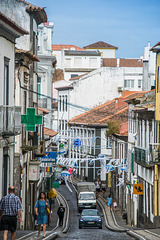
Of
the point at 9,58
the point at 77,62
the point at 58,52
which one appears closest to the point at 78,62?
the point at 77,62

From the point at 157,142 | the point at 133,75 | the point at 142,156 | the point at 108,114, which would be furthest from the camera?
the point at 133,75

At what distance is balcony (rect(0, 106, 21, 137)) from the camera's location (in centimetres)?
1711

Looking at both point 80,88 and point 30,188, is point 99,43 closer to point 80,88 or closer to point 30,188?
point 80,88

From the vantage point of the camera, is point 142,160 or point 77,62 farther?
point 77,62

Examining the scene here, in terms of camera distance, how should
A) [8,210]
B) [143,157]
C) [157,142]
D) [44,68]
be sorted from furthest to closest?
[44,68] → [143,157] → [157,142] → [8,210]

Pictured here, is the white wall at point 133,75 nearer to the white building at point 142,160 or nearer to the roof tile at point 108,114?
the roof tile at point 108,114

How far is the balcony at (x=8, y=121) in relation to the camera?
56.1ft

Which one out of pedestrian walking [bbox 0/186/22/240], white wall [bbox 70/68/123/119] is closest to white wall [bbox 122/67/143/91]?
white wall [bbox 70/68/123/119]

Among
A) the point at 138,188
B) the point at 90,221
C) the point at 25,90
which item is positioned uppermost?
the point at 25,90

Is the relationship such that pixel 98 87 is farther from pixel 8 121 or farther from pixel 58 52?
pixel 8 121

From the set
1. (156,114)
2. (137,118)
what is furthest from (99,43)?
(156,114)

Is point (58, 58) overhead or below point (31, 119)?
overhead

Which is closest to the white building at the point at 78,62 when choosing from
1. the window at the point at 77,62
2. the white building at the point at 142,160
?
the window at the point at 77,62

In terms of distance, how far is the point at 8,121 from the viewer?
17.7 meters
